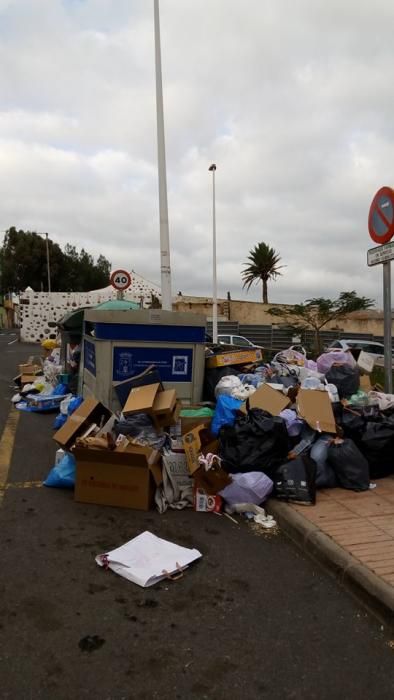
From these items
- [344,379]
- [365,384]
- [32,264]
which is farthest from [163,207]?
[32,264]

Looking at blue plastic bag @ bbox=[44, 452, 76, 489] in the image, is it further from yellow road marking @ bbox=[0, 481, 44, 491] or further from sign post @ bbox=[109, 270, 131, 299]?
sign post @ bbox=[109, 270, 131, 299]

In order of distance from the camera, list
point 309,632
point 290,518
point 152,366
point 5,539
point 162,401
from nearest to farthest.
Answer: point 309,632 → point 5,539 → point 290,518 → point 162,401 → point 152,366

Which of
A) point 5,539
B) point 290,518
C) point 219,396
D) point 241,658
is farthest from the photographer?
point 219,396

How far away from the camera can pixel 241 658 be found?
2416 mm

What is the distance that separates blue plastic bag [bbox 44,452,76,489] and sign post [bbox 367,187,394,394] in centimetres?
331

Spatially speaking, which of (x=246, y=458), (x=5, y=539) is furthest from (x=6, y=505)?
(x=246, y=458)

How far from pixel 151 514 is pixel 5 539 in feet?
3.68

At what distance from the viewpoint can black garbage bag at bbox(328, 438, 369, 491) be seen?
4.47 meters

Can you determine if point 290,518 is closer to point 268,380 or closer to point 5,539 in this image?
point 5,539

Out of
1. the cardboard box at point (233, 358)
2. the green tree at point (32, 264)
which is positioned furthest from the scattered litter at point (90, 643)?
the green tree at point (32, 264)

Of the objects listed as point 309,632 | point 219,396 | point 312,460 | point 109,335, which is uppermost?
point 109,335

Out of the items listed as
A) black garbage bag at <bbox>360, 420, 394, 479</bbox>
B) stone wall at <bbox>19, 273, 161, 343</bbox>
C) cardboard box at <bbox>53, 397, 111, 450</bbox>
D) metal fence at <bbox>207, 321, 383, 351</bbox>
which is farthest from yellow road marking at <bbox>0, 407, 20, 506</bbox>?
stone wall at <bbox>19, 273, 161, 343</bbox>

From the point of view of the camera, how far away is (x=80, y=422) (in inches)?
191

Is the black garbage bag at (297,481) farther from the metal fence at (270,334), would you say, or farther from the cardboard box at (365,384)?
the metal fence at (270,334)
